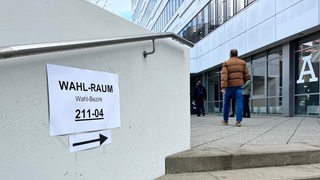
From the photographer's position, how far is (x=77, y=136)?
7.55 feet

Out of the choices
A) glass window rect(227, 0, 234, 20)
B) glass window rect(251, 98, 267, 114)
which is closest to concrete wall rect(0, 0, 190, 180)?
glass window rect(251, 98, 267, 114)

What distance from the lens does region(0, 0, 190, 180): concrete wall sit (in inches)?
72.6

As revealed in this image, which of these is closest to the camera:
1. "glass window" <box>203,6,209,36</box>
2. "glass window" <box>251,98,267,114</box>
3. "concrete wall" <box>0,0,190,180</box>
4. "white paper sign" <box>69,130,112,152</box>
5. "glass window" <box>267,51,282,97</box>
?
"concrete wall" <box>0,0,190,180</box>

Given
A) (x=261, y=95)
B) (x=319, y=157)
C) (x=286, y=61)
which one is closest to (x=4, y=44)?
(x=319, y=157)

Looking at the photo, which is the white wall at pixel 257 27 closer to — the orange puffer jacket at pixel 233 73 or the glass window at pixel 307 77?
the glass window at pixel 307 77

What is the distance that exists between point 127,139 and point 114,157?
25cm

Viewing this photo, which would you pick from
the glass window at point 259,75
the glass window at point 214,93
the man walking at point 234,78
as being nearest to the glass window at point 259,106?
the glass window at point 259,75

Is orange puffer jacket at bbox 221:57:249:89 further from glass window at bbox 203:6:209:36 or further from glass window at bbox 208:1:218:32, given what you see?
glass window at bbox 203:6:209:36

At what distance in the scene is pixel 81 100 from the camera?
2.34 m

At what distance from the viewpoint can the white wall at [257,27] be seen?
1143 centimetres

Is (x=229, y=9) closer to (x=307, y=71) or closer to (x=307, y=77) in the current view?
(x=307, y=71)

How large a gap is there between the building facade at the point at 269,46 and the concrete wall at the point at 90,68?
9119 mm

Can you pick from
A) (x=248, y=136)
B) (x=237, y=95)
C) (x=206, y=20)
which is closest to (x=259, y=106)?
(x=206, y=20)

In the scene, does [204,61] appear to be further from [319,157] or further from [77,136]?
[77,136]
